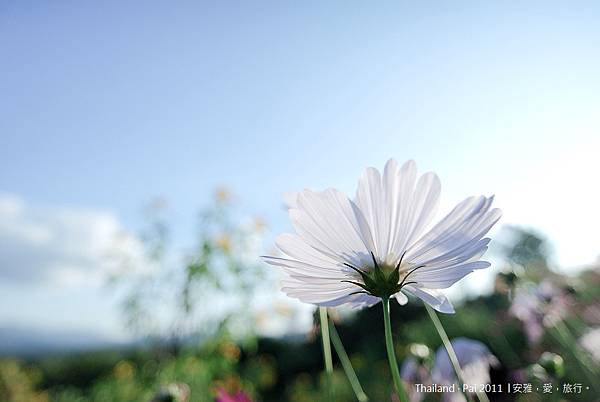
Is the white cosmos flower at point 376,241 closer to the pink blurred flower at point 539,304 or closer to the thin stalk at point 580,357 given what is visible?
the thin stalk at point 580,357

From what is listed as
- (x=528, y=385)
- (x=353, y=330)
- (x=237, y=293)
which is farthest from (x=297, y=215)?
(x=353, y=330)

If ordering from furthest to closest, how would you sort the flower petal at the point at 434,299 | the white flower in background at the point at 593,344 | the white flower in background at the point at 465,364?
the white flower in background at the point at 593,344, the white flower in background at the point at 465,364, the flower petal at the point at 434,299

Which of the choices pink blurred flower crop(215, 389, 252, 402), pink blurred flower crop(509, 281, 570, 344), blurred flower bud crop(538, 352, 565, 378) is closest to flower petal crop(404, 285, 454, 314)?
pink blurred flower crop(215, 389, 252, 402)

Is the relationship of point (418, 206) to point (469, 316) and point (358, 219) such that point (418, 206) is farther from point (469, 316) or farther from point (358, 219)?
point (469, 316)

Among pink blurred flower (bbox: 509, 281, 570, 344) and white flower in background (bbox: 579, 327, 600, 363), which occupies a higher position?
pink blurred flower (bbox: 509, 281, 570, 344)

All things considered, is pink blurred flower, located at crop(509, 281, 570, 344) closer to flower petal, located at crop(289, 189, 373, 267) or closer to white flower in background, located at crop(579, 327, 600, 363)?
white flower in background, located at crop(579, 327, 600, 363)

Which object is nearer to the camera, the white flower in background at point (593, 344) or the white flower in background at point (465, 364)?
the white flower in background at point (465, 364)

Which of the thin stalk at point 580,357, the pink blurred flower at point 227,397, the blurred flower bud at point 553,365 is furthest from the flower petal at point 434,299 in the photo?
the thin stalk at point 580,357

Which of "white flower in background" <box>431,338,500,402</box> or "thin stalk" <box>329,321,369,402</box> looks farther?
"white flower in background" <box>431,338,500,402</box>
